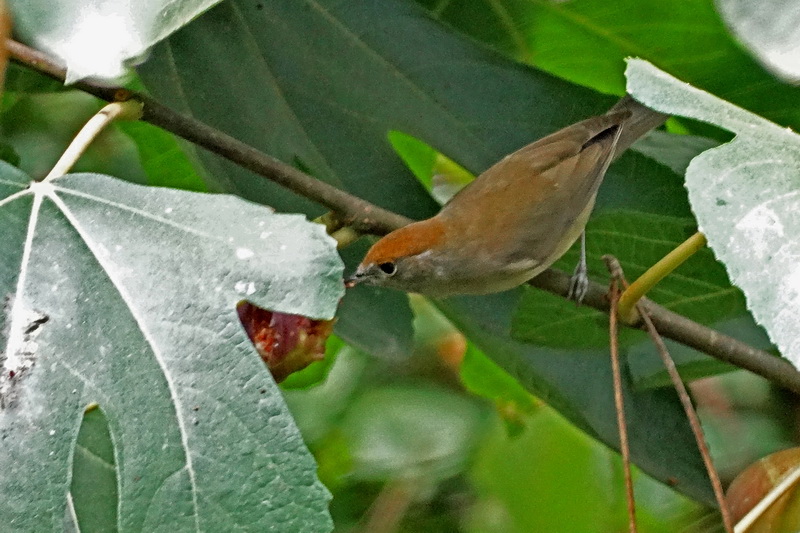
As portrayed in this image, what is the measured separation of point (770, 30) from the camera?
0.83 metres

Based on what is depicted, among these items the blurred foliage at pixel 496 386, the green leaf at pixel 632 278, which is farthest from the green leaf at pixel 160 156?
the green leaf at pixel 632 278

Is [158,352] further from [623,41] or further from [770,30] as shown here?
[623,41]

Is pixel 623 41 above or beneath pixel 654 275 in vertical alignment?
above

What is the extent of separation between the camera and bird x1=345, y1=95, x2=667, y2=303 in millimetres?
1265

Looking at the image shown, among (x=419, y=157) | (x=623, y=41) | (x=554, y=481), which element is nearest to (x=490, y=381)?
(x=554, y=481)

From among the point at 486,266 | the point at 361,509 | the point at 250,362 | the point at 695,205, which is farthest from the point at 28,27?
the point at 361,509

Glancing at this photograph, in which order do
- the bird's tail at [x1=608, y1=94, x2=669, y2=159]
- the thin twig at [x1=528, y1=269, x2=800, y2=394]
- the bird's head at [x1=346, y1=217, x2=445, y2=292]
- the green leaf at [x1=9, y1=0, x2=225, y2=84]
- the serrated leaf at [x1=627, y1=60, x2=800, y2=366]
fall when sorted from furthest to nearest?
the bird's tail at [x1=608, y1=94, x2=669, y2=159] → the bird's head at [x1=346, y1=217, x2=445, y2=292] → the thin twig at [x1=528, y1=269, x2=800, y2=394] → the green leaf at [x1=9, y1=0, x2=225, y2=84] → the serrated leaf at [x1=627, y1=60, x2=800, y2=366]

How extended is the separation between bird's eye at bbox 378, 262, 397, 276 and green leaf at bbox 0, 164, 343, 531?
1.45 ft

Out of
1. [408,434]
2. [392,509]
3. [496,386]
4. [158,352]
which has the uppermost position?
[158,352]

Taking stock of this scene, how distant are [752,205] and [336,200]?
445 mm

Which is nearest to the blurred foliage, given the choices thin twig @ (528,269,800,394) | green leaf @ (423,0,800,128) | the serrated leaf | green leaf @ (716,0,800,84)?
green leaf @ (423,0,800,128)

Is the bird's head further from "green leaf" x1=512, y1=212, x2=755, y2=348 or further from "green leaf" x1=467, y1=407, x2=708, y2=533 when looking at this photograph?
"green leaf" x1=467, y1=407, x2=708, y2=533

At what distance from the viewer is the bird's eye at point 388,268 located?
121 centimetres

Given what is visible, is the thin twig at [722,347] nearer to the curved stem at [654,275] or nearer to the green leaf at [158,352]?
the curved stem at [654,275]
